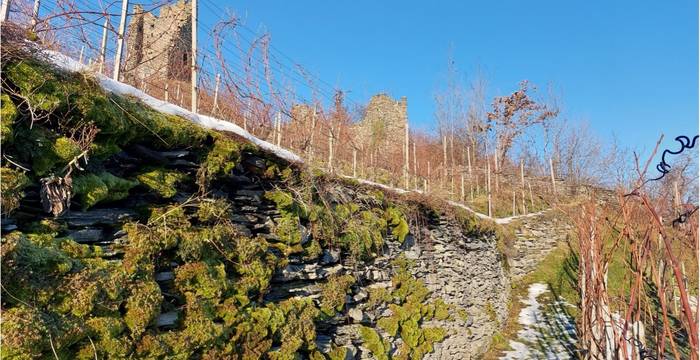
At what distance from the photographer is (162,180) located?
8.98ft

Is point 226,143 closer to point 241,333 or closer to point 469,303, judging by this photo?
point 241,333

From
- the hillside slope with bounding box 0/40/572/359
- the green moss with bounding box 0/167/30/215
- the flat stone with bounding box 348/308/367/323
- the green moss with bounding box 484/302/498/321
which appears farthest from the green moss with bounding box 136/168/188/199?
the green moss with bounding box 484/302/498/321

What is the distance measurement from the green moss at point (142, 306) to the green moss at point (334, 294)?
1895mm

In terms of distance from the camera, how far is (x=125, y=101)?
2537 mm

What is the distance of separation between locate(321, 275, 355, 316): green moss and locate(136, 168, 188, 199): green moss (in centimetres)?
184

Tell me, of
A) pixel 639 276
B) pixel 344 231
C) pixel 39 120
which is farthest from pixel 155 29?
pixel 639 276

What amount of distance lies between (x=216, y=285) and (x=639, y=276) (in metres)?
2.41

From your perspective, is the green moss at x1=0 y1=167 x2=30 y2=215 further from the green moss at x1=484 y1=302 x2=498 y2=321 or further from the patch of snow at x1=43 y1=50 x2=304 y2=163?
the green moss at x1=484 y1=302 x2=498 y2=321

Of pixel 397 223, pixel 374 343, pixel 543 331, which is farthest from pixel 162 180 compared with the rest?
pixel 543 331

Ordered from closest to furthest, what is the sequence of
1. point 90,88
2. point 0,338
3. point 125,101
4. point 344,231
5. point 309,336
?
point 0,338, point 90,88, point 125,101, point 309,336, point 344,231

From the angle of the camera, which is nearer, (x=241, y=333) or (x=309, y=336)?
(x=241, y=333)

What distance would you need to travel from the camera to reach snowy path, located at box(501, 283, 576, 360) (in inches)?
275

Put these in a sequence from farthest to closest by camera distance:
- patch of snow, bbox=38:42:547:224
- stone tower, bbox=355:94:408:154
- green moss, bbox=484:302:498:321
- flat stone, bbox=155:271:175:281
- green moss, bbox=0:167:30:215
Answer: stone tower, bbox=355:94:408:154 → green moss, bbox=484:302:498:321 → flat stone, bbox=155:271:175:281 → patch of snow, bbox=38:42:547:224 → green moss, bbox=0:167:30:215

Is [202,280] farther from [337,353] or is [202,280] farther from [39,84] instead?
[337,353]
